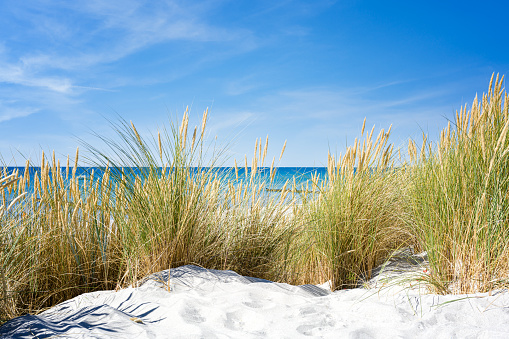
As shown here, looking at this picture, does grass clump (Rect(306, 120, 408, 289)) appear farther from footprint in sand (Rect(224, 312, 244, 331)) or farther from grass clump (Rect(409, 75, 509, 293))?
footprint in sand (Rect(224, 312, 244, 331))

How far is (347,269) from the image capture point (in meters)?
2.69

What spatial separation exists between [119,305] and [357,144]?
6.86 feet

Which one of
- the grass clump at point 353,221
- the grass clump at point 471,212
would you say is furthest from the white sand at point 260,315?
the grass clump at point 353,221

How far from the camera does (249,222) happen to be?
2820 mm

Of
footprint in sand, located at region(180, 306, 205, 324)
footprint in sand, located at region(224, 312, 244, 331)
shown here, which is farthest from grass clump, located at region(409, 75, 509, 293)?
footprint in sand, located at region(180, 306, 205, 324)

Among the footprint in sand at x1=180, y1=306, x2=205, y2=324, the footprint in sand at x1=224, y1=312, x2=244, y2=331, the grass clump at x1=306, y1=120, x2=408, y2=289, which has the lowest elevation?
the footprint in sand at x1=180, y1=306, x2=205, y2=324

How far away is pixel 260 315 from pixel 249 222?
3.76 feet

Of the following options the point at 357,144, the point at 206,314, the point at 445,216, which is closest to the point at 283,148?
the point at 357,144

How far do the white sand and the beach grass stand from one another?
0.80 feet

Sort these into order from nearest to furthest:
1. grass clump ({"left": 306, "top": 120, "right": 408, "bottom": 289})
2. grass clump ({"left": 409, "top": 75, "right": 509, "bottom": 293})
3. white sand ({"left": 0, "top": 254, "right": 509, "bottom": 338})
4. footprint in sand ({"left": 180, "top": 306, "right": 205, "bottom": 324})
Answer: white sand ({"left": 0, "top": 254, "right": 509, "bottom": 338}) → footprint in sand ({"left": 180, "top": 306, "right": 205, "bottom": 324}) → grass clump ({"left": 409, "top": 75, "right": 509, "bottom": 293}) → grass clump ({"left": 306, "top": 120, "right": 408, "bottom": 289})

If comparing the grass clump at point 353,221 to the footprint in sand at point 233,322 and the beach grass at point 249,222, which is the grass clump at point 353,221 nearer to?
the beach grass at point 249,222

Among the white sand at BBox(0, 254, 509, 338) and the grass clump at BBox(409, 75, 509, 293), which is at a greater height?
the grass clump at BBox(409, 75, 509, 293)

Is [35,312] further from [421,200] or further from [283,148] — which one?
[421,200]

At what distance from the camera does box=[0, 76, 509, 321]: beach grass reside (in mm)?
2059
